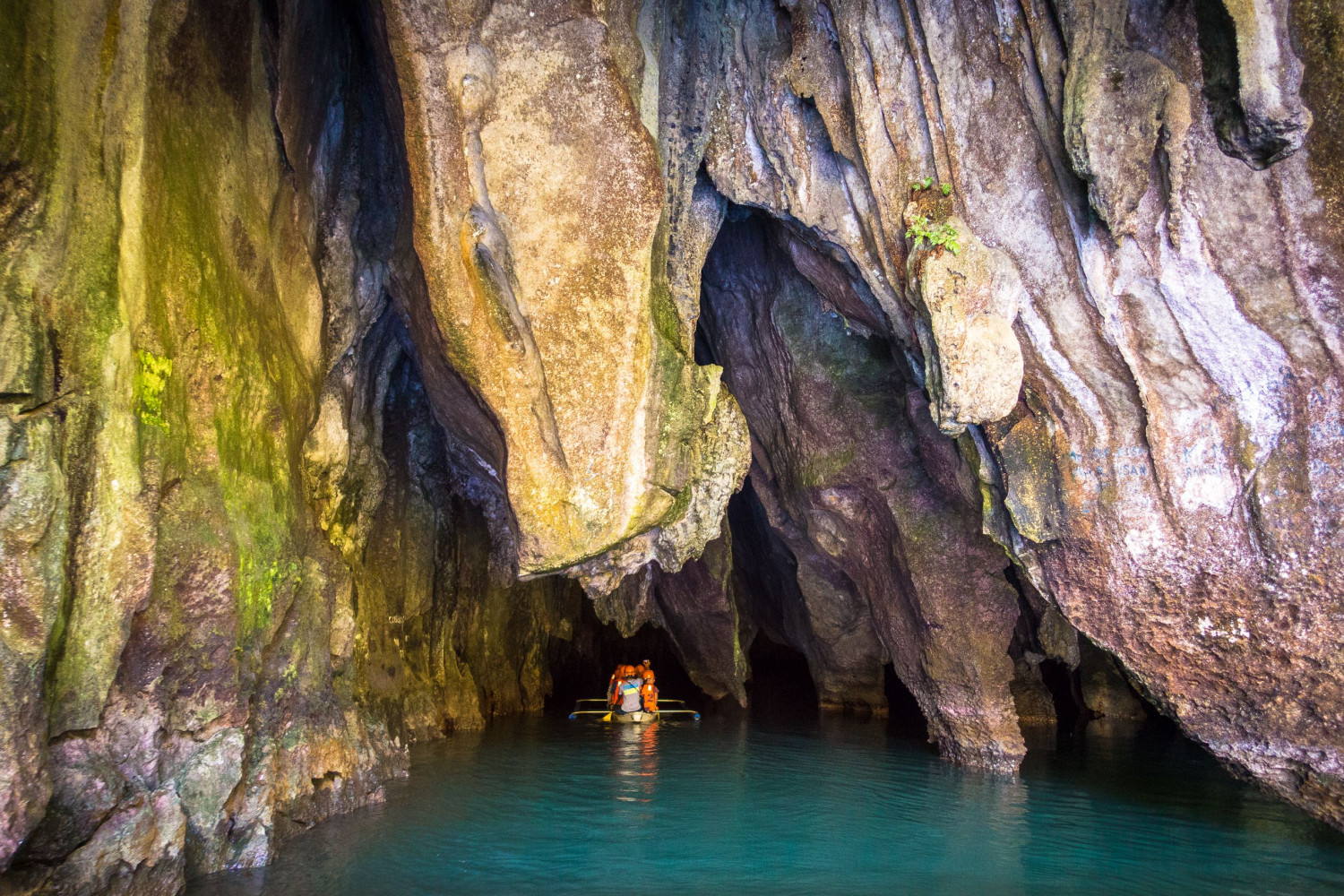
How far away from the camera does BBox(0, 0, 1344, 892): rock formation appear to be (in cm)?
513

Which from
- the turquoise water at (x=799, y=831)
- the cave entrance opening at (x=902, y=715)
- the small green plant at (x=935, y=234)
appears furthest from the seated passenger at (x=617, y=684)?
the small green plant at (x=935, y=234)

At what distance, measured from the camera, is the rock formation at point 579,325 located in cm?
513

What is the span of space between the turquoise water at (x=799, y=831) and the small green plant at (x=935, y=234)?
5.25 m

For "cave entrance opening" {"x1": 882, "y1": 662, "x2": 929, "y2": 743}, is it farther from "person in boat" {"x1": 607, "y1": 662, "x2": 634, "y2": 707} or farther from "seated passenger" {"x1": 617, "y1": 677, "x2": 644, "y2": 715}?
"person in boat" {"x1": 607, "y1": 662, "x2": 634, "y2": 707}

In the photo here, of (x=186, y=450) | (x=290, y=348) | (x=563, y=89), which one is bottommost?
(x=186, y=450)

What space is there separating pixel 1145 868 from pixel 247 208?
898cm

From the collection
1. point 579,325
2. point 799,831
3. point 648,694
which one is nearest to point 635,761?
point 799,831

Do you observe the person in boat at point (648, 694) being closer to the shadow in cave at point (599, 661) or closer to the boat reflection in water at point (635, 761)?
the boat reflection in water at point (635, 761)

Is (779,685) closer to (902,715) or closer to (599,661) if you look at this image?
(599,661)

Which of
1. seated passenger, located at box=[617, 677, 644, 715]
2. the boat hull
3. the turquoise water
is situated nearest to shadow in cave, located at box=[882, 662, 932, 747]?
the turquoise water

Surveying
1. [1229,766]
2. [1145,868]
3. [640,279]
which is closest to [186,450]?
[640,279]

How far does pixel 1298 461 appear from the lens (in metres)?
7.39

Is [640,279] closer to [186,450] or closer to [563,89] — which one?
[563,89]

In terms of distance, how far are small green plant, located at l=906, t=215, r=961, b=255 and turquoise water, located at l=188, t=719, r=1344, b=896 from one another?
5.25m
